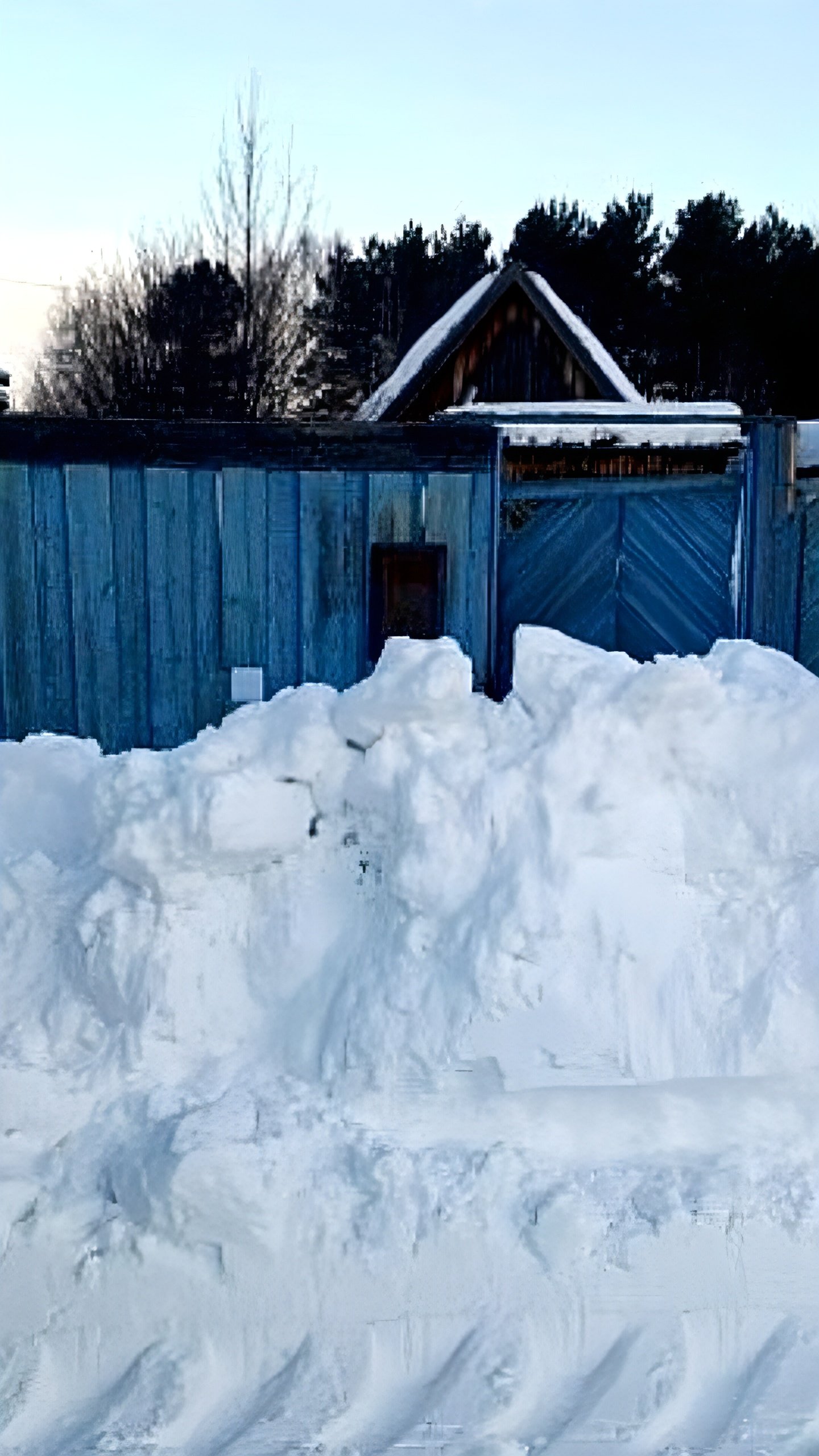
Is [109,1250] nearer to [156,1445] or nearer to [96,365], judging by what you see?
[156,1445]

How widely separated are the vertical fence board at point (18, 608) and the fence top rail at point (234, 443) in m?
0.19

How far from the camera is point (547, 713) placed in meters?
3.75

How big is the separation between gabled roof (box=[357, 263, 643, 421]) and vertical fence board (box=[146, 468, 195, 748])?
7882 millimetres

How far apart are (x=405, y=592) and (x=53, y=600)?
73.5 inches

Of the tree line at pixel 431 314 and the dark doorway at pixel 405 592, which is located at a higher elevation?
the tree line at pixel 431 314

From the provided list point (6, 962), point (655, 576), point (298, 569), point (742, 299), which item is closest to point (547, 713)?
point (6, 962)

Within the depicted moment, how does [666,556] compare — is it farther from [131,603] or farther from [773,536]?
[131,603]

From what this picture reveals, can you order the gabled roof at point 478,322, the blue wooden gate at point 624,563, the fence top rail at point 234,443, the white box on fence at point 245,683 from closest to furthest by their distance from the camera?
the fence top rail at point 234,443 < the white box on fence at point 245,683 < the blue wooden gate at point 624,563 < the gabled roof at point 478,322

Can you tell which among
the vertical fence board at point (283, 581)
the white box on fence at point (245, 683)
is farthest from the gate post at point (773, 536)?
the white box on fence at point (245, 683)

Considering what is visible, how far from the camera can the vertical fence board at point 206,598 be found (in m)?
5.97

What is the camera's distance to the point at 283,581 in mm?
6082

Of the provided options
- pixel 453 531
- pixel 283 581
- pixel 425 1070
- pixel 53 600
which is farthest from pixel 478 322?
pixel 425 1070

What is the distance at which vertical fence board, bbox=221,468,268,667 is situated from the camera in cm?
597

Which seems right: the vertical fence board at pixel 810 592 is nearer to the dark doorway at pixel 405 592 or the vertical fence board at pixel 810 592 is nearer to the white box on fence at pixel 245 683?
the dark doorway at pixel 405 592
